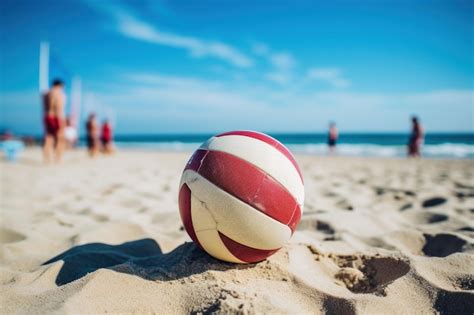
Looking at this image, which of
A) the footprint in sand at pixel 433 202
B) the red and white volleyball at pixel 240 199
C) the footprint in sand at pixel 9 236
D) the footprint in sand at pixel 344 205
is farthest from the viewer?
the footprint in sand at pixel 433 202

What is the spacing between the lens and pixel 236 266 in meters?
2.18

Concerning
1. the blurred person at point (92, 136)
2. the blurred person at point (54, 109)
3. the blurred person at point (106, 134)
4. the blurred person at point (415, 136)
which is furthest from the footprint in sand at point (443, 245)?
the blurred person at point (106, 134)

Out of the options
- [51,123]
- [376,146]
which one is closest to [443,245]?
[51,123]

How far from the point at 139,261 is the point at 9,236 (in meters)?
1.43

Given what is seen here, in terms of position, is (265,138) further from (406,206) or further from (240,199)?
(406,206)

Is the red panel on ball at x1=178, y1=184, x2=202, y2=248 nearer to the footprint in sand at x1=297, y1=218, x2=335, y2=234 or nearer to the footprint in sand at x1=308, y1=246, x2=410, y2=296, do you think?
the footprint in sand at x1=308, y1=246, x2=410, y2=296

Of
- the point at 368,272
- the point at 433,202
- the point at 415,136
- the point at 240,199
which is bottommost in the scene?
the point at 368,272

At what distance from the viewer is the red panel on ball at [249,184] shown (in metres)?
1.99

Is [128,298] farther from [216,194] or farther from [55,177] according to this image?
[55,177]

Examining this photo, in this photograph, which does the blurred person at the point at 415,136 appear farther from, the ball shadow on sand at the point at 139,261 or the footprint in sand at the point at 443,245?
the ball shadow on sand at the point at 139,261

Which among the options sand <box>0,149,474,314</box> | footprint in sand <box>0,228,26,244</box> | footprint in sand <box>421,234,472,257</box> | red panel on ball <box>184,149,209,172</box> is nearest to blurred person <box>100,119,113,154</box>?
sand <box>0,149,474,314</box>

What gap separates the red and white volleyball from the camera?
1991mm

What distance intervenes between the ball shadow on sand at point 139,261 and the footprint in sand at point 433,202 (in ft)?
10.1

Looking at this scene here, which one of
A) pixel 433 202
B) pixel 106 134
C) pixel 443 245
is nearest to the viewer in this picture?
pixel 443 245
